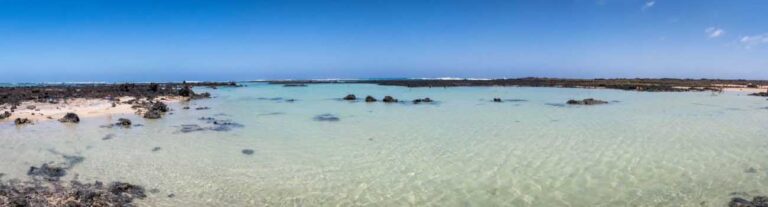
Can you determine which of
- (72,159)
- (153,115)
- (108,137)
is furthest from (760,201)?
(153,115)

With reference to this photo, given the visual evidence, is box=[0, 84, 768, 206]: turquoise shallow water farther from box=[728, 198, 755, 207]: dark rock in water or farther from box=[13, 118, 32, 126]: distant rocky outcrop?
box=[13, 118, 32, 126]: distant rocky outcrop

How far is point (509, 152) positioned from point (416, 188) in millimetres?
4546

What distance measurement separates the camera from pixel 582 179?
1040cm

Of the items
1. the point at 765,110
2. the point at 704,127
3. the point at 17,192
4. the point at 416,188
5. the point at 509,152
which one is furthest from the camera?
the point at 765,110

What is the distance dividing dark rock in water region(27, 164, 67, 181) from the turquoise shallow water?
0.72 feet

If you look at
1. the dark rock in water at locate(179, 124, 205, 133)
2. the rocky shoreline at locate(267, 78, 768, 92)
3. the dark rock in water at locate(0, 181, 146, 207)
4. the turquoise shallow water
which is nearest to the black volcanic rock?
the turquoise shallow water

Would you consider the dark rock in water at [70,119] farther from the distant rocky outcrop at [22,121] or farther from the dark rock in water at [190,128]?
the dark rock in water at [190,128]

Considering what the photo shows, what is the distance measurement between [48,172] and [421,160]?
8.39m

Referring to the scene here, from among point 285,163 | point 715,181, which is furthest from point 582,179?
point 285,163

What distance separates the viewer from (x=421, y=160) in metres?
12.6

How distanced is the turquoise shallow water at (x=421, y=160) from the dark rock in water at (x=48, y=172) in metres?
0.22

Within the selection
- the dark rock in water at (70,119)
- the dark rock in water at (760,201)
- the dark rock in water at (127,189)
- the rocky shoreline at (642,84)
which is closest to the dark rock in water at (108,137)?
the dark rock in water at (70,119)

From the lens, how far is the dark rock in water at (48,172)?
10673mm

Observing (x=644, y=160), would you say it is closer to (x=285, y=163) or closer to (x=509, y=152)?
(x=509, y=152)
